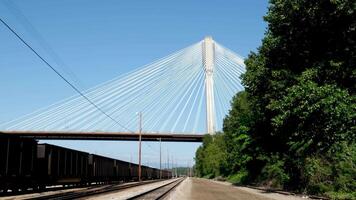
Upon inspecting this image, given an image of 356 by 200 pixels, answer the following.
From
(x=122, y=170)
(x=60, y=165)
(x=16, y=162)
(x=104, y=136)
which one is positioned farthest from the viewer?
(x=104, y=136)

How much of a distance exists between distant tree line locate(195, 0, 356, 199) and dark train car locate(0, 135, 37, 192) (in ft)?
52.6

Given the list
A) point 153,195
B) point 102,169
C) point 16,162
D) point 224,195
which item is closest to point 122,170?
point 102,169

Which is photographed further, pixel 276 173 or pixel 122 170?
pixel 122 170

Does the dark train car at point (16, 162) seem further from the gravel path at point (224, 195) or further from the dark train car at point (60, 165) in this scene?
the gravel path at point (224, 195)

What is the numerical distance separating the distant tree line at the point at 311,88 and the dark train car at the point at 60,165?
1554cm

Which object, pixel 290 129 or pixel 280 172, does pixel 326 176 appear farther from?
pixel 280 172

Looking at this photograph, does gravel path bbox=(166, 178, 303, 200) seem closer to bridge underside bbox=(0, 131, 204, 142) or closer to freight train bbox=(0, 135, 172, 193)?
freight train bbox=(0, 135, 172, 193)

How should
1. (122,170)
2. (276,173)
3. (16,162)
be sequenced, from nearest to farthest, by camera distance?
(16,162), (276,173), (122,170)

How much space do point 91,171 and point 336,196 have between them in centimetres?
2850

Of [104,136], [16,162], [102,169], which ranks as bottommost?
[102,169]

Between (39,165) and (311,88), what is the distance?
61.7 ft

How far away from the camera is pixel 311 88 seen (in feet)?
86.4

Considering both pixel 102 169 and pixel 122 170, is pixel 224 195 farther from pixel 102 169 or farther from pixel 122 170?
pixel 122 170

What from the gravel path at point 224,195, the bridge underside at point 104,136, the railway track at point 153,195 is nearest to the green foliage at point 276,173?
the gravel path at point 224,195
